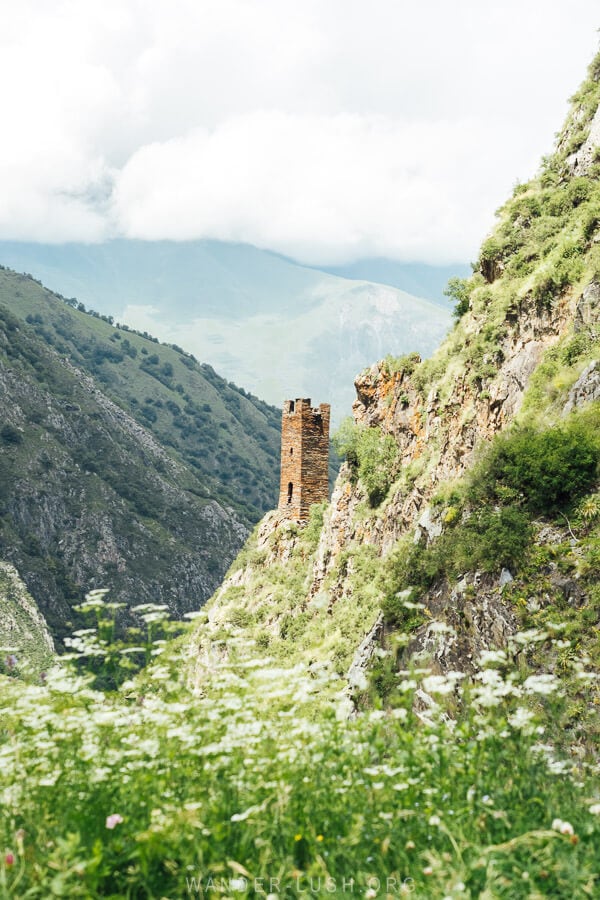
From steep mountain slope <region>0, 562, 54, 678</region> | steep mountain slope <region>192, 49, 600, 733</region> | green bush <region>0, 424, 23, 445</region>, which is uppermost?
green bush <region>0, 424, 23, 445</region>

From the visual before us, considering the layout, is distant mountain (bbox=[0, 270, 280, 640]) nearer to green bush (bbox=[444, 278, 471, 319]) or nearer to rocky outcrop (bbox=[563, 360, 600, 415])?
green bush (bbox=[444, 278, 471, 319])

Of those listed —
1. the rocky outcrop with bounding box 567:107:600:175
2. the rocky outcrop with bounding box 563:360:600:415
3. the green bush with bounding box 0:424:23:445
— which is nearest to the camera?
the rocky outcrop with bounding box 563:360:600:415

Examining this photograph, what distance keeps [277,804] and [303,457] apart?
33.1 meters

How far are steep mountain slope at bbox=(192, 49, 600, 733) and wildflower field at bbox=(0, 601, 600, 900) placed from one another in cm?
67

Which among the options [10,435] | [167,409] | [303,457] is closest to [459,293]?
[303,457]

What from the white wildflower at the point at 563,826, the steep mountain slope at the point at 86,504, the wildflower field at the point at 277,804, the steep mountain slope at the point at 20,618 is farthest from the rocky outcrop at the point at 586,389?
the steep mountain slope at the point at 86,504

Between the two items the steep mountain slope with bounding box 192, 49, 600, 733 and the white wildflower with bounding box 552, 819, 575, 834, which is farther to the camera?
the steep mountain slope with bounding box 192, 49, 600, 733

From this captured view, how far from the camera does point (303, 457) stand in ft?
124

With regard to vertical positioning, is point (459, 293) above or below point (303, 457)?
above

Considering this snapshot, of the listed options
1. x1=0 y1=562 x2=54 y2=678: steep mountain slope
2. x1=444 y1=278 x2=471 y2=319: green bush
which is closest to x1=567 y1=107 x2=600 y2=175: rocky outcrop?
x1=444 y1=278 x2=471 y2=319: green bush

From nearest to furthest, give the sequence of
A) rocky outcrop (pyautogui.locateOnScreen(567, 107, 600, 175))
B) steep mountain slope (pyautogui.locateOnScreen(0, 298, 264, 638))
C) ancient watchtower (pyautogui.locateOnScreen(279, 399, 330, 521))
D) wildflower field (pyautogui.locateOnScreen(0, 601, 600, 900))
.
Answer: wildflower field (pyautogui.locateOnScreen(0, 601, 600, 900)), rocky outcrop (pyautogui.locateOnScreen(567, 107, 600, 175)), ancient watchtower (pyautogui.locateOnScreen(279, 399, 330, 521)), steep mountain slope (pyautogui.locateOnScreen(0, 298, 264, 638))

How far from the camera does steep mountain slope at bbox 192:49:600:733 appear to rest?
12938 millimetres

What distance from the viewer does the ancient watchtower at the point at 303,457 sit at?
37.8 m

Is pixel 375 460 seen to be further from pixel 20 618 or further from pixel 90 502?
pixel 90 502
